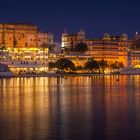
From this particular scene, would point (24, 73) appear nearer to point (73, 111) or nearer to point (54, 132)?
point (73, 111)

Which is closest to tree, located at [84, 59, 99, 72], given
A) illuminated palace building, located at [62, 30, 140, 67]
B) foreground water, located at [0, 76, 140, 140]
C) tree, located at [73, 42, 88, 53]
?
illuminated palace building, located at [62, 30, 140, 67]

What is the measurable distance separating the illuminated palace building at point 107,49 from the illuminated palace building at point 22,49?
8028 mm

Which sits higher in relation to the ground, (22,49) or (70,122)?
(22,49)

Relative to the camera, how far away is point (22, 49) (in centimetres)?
10662

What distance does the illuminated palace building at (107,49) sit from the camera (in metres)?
120

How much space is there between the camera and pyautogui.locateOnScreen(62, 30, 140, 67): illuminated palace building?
12000 centimetres

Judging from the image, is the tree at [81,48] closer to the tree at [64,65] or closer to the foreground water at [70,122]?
the tree at [64,65]

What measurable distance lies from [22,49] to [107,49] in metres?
22.4

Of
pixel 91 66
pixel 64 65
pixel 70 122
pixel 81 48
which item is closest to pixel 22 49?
pixel 64 65

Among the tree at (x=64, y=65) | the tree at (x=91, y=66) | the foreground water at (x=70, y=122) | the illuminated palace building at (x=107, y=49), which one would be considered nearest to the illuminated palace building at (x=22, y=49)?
the tree at (x=64, y=65)

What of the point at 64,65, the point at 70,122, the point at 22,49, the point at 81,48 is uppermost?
the point at 81,48

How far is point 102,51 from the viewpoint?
398 ft

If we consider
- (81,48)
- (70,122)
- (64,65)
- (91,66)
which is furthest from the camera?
(81,48)

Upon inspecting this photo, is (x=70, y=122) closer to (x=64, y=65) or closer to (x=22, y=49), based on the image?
(x=64, y=65)
